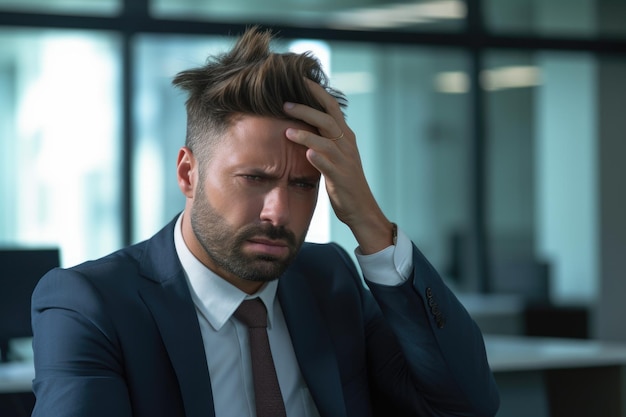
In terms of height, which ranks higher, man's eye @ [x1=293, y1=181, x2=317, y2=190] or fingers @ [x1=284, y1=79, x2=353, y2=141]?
fingers @ [x1=284, y1=79, x2=353, y2=141]

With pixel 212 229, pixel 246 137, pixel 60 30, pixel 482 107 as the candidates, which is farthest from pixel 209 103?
pixel 482 107

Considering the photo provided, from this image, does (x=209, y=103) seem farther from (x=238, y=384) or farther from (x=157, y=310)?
(x=238, y=384)

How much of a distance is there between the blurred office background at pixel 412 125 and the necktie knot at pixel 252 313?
12.4 ft

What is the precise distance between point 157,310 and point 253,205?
228 mm

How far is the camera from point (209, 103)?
5.23ft

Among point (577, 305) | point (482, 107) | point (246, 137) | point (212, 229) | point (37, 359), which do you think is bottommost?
point (577, 305)

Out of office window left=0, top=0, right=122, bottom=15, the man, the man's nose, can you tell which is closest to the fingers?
the man

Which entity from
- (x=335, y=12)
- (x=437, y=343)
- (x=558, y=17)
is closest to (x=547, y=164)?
(x=558, y=17)

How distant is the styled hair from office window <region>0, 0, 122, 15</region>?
387 centimetres

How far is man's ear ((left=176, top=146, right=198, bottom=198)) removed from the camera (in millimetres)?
1631

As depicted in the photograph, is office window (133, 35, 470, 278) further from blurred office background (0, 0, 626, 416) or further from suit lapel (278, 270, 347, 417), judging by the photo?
suit lapel (278, 270, 347, 417)

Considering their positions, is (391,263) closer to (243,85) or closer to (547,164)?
(243,85)

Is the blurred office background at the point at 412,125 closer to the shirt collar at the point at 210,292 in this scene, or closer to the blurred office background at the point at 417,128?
the blurred office background at the point at 417,128

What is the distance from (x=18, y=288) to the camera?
6.33 ft
